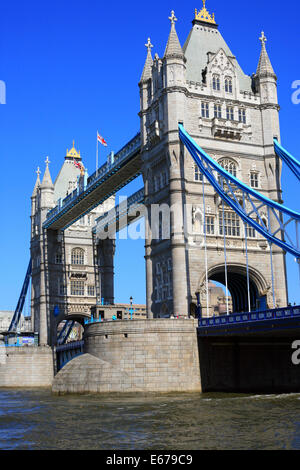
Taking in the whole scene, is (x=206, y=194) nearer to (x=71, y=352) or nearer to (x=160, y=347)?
(x=160, y=347)

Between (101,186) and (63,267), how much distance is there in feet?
66.0

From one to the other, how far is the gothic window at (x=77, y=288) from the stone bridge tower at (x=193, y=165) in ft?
112

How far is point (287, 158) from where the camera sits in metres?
50.8

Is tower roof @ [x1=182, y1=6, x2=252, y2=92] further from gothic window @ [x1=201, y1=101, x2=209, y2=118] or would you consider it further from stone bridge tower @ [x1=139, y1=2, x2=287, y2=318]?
gothic window @ [x1=201, y1=101, x2=209, y2=118]

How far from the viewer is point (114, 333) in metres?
44.2

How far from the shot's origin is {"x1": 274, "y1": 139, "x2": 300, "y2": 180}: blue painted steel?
48844 millimetres

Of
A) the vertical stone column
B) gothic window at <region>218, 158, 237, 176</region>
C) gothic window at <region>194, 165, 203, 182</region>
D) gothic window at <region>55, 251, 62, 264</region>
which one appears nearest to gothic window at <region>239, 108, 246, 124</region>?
gothic window at <region>218, 158, 237, 176</region>

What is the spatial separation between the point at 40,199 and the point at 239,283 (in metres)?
41.9

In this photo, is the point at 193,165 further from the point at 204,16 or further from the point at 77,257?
the point at 77,257

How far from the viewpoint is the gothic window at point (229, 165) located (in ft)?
170

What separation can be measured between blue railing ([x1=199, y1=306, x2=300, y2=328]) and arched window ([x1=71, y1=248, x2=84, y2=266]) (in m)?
44.7

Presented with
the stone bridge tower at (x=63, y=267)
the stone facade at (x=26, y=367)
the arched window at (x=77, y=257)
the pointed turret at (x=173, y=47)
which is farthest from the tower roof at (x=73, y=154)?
the pointed turret at (x=173, y=47)
